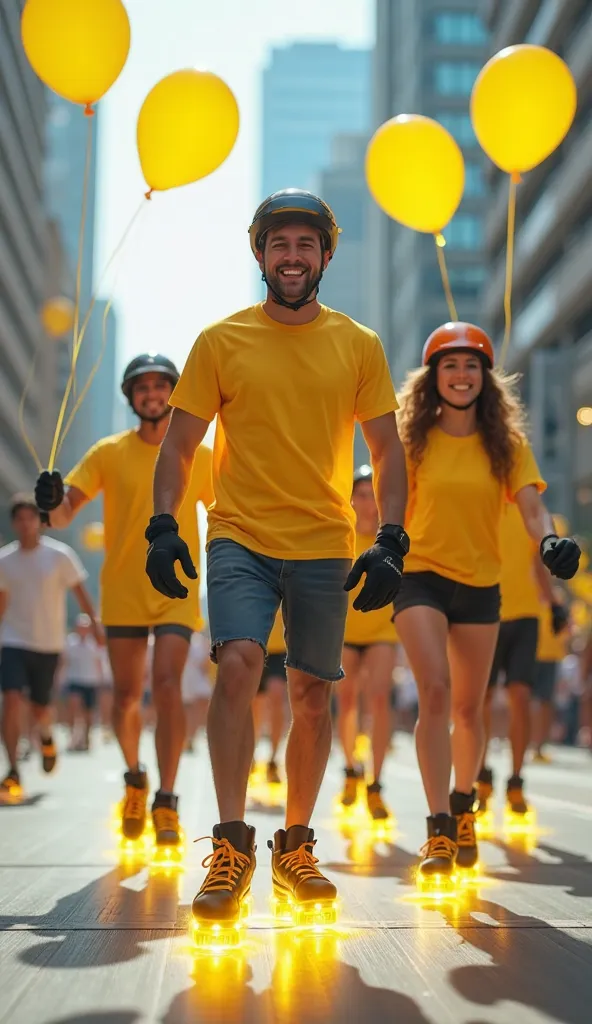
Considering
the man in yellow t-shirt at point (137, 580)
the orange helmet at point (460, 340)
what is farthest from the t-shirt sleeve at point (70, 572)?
the orange helmet at point (460, 340)

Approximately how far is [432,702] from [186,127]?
3007mm

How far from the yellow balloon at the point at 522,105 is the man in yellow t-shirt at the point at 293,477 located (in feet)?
10.1

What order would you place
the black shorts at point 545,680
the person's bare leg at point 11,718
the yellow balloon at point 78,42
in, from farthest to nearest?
the black shorts at point 545,680
the person's bare leg at point 11,718
the yellow balloon at point 78,42

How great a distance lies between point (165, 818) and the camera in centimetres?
649

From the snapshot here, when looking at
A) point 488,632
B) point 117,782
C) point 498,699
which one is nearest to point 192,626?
point 488,632

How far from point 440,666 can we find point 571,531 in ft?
108

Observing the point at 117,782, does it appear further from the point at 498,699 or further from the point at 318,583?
the point at 498,699

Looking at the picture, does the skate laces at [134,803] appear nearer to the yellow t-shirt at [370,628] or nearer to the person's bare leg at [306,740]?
the person's bare leg at [306,740]

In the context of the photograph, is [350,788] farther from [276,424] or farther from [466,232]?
[466,232]

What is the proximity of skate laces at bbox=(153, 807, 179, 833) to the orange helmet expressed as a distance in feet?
7.59

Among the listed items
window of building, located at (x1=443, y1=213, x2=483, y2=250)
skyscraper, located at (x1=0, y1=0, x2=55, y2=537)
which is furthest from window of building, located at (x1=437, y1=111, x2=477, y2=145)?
skyscraper, located at (x1=0, y1=0, x2=55, y2=537)

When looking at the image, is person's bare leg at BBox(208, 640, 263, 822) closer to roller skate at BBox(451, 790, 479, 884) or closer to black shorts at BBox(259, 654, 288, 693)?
roller skate at BBox(451, 790, 479, 884)

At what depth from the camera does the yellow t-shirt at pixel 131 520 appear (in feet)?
22.5

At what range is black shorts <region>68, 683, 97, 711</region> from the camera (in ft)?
68.2
